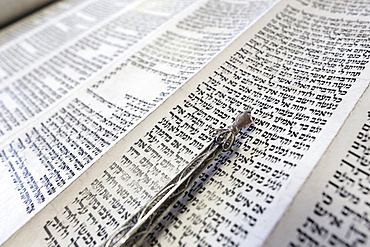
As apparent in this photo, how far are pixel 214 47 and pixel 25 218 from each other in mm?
302

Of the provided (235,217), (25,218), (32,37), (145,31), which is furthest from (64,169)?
(32,37)

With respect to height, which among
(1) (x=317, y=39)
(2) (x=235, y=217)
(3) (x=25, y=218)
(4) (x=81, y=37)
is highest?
(1) (x=317, y=39)

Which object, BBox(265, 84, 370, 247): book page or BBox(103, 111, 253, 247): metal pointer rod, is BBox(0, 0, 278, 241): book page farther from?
BBox(265, 84, 370, 247): book page

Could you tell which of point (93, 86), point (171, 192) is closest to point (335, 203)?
point (171, 192)

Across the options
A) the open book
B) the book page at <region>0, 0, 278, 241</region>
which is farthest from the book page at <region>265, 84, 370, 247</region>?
the book page at <region>0, 0, 278, 241</region>

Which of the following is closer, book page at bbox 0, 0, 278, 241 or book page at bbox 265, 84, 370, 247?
book page at bbox 265, 84, 370, 247

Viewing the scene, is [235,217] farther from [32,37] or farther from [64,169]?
[32,37]

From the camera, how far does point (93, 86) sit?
500 millimetres

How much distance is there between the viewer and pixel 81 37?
65 cm

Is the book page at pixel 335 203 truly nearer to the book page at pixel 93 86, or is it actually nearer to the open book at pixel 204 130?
the open book at pixel 204 130

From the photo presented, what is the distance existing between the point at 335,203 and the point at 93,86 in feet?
1.15

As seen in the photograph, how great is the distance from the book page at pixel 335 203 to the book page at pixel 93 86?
20 cm

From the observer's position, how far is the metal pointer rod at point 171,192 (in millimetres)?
284

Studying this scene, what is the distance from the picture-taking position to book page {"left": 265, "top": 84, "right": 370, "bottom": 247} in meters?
0.25
